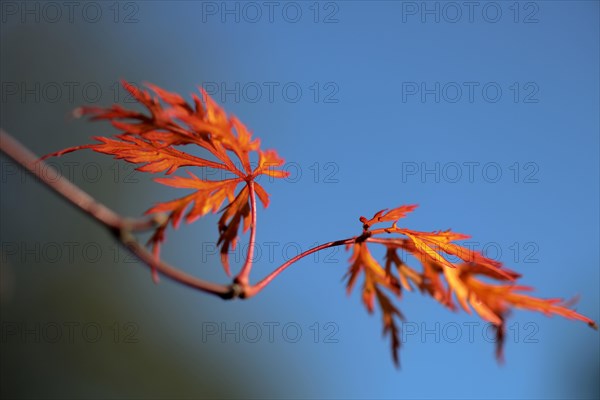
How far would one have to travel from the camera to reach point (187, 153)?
3.70ft

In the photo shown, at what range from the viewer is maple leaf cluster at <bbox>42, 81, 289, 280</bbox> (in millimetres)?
958

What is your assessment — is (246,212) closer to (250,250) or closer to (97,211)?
(250,250)

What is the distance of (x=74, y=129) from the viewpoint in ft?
19.4

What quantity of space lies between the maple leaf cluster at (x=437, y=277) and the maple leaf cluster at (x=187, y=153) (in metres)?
0.22

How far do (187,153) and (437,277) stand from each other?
50cm

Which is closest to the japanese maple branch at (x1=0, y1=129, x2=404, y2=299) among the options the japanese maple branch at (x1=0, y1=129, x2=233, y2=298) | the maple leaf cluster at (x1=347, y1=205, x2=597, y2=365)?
the japanese maple branch at (x1=0, y1=129, x2=233, y2=298)

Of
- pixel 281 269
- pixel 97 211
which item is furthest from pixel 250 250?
pixel 97 211

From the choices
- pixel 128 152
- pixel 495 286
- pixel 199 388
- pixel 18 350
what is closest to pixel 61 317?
pixel 18 350

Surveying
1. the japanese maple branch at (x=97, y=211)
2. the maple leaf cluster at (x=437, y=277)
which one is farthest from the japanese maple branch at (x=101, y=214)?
the maple leaf cluster at (x=437, y=277)

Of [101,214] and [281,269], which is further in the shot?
[281,269]

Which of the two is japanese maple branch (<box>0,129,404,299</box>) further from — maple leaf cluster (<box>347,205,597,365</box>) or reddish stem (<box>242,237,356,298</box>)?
maple leaf cluster (<box>347,205,597,365</box>)

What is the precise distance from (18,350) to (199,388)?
1484mm

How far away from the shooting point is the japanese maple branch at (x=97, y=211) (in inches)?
25.5

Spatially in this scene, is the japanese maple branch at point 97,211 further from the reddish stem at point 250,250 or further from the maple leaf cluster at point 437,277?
the maple leaf cluster at point 437,277
